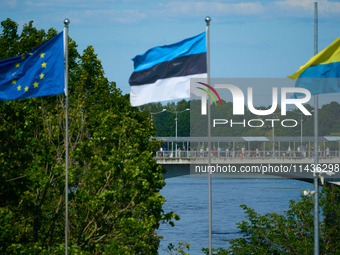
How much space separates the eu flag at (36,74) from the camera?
14008 millimetres

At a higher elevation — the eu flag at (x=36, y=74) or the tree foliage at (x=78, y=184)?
the eu flag at (x=36, y=74)

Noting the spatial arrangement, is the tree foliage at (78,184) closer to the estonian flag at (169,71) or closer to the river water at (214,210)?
the estonian flag at (169,71)

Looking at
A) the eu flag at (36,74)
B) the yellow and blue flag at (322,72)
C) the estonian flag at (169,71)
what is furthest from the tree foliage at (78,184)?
the yellow and blue flag at (322,72)

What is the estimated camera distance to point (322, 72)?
1356 cm

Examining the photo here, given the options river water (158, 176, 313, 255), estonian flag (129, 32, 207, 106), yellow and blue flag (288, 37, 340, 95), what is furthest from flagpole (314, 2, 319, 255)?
river water (158, 176, 313, 255)

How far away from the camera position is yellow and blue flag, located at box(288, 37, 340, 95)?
13250 mm

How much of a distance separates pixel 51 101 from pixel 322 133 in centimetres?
9444

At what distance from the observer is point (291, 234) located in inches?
907

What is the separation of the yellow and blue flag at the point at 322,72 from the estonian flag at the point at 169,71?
93.2 inches

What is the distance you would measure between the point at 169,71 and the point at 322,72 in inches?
148

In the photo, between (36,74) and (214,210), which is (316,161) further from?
(214,210)

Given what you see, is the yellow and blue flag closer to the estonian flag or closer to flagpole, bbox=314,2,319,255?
→ the estonian flag

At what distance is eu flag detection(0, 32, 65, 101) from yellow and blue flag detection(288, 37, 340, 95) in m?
5.83

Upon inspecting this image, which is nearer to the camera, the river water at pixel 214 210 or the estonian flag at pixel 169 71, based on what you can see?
the estonian flag at pixel 169 71
